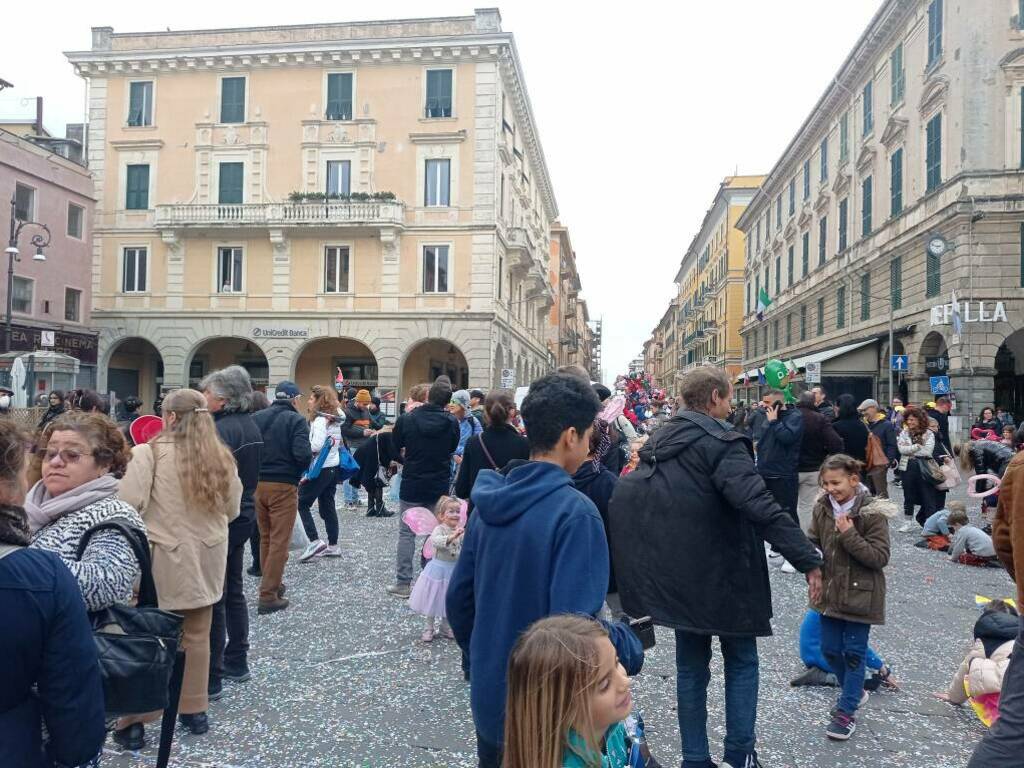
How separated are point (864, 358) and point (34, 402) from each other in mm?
27100

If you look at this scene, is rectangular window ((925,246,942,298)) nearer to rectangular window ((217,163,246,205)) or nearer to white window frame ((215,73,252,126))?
rectangular window ((217,163,246,205))

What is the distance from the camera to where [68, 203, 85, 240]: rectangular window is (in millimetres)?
27250

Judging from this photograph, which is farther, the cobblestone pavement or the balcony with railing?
the balcony with railing

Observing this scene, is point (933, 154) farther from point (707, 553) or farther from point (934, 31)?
point (707, 553)

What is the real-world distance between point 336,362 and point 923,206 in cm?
2238

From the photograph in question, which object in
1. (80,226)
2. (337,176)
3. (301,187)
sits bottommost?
(80,226)

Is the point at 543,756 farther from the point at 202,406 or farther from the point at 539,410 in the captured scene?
the point at 202,406

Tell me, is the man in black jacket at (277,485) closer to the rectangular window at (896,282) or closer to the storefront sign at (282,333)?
the storefront sign at (282,333)

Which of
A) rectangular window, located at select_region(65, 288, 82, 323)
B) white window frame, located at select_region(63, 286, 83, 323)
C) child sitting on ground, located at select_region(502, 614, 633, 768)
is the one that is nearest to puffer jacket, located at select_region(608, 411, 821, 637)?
child sitting on ground, located at select_region(502, 614, 633, 768)

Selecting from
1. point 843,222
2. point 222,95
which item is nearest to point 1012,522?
point 222,95

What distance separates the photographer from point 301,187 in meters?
27.0

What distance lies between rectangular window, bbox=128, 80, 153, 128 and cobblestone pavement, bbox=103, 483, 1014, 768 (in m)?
27.6

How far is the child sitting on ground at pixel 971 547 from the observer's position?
7777 mm

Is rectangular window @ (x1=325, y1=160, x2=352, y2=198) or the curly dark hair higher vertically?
rectangular window @ (x1=325, y1=160, x2=352, y2=198)
